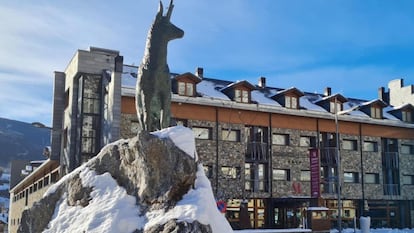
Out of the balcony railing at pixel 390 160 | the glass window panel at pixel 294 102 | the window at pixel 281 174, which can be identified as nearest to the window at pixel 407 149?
the balcony railing at pixel 390 160

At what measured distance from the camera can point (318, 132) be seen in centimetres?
3316

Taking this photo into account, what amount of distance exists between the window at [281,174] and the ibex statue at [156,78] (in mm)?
22064

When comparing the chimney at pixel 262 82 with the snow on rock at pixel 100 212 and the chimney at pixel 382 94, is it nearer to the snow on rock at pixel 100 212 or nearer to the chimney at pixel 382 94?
the chimney at pixel 382 94

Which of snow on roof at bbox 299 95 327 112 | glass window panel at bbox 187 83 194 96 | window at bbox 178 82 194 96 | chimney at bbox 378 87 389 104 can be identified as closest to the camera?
window at bbox 178 82 194 96

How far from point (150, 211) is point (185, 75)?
20929 millimetres

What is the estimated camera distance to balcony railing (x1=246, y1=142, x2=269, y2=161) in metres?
31.0

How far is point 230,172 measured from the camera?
3020cm

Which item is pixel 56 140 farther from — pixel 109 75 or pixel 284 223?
pixel 284 223

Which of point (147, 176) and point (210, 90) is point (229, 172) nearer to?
point (210, 90)

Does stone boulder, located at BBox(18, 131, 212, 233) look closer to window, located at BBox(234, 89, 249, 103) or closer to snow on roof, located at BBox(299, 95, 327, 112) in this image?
window, located at BBox(234, 89, 249, 103)

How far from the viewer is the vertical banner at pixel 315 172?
30.2m

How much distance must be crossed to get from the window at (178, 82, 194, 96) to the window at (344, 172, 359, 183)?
1244cm

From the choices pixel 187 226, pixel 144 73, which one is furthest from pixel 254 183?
pixel 187 226

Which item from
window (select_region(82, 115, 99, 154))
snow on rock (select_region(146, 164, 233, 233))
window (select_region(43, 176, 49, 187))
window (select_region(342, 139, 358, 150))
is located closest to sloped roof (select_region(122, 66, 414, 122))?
window (select_region(342, 139, 358, 150))
